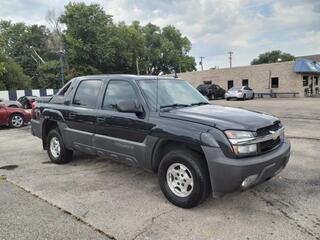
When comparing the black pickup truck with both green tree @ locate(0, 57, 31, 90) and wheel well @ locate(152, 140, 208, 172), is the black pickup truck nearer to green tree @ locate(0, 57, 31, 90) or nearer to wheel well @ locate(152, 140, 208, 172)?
wheel well @ locate(152, 140, 208, 172)

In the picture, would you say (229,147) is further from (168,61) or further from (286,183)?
(168,61)

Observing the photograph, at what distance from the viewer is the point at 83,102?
18.7 feet

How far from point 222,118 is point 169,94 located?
124 cm

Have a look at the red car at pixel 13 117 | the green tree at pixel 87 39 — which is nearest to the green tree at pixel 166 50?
the green tree at pixel 87 39

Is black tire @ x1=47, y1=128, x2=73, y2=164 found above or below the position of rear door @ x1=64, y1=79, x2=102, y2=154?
below

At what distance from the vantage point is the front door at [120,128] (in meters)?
4.53

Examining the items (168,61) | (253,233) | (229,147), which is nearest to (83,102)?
(229,147)

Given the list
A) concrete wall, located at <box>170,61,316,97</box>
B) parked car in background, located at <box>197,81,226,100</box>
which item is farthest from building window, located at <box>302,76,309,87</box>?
parked car in background, located at <box>197,81,226,100</box>

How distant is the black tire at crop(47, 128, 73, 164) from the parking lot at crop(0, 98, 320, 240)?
0.24 metres

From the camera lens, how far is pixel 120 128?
189 inches

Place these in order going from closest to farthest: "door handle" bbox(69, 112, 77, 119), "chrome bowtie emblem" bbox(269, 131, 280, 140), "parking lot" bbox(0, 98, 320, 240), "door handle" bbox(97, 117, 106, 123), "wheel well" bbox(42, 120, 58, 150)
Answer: "parking lot" bbox(0, 98, 320, 240) < "chrome bowtie emblem" bbox(269, 131, 280, 140) < "door handle" bbox(97, 117, 106, 123) < "door handle" bbox(69, 112, 77, 119) < "wheel well" bbox(42, 120, 58, 150)

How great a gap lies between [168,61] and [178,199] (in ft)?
191

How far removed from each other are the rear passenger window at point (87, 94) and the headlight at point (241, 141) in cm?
267

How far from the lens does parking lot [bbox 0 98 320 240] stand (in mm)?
3469
